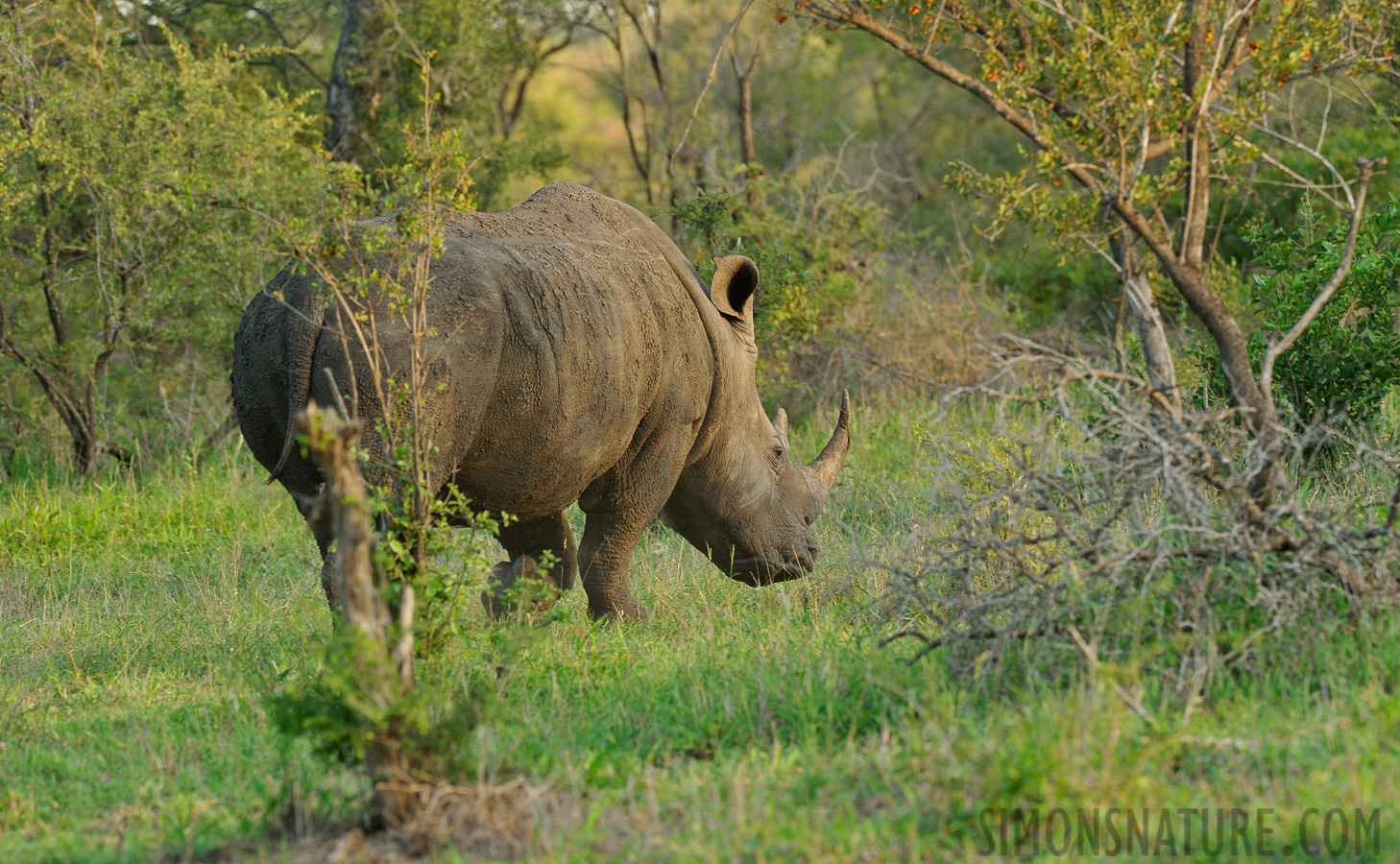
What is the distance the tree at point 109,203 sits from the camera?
8.87 m

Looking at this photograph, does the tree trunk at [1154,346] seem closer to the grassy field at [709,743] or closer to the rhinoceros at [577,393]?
the grassy field at [709,743]

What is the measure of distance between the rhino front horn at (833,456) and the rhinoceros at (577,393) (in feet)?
0.04

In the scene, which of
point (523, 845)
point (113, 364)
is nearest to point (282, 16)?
point (113, 364)

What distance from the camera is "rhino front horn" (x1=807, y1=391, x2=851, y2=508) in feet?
22.4

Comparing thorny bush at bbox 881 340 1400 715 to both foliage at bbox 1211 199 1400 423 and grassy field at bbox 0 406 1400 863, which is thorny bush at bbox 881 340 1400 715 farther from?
foliage at bbox 1211 199 1400 423

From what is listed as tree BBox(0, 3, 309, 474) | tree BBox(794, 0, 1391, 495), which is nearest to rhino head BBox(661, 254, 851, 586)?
tree BBox(794, 0, 1391, 495)

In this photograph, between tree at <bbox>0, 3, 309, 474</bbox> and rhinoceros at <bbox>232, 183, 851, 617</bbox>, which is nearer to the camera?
rhinoceros at <bbox>232, 183, 851, 617</bbox>

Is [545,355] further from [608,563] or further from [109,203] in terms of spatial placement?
[109,203]

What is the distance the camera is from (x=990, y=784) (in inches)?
123

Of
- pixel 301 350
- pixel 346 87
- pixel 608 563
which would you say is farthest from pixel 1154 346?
pixel 346 87

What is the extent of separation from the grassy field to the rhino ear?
4.56 feet

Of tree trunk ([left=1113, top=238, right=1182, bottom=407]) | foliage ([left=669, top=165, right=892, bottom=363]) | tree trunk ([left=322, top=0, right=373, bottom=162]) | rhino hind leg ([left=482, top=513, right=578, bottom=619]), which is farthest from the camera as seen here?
tree trunk ([left=322, top=0, right=373, bottom=162])

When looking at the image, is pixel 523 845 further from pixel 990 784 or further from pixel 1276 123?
pixel 1276 123

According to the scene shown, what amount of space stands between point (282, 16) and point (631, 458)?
10.6 meters
